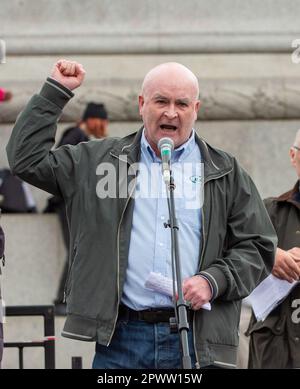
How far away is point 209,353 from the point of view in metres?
6.43

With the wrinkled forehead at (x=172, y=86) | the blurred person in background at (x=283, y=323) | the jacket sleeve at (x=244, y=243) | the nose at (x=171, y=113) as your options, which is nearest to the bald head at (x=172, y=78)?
the wrinkled forehead at (x=172, y=86)

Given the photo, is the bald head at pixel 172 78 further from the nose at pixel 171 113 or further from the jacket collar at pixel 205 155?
the jacket collar at pixel 205 155

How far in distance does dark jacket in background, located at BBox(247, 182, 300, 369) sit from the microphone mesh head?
2.02 meters

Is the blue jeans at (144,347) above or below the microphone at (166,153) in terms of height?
below

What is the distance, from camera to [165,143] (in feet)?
20.6

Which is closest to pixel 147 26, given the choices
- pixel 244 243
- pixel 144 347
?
pixel 244 243

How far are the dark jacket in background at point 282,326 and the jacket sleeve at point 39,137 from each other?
210 centimetres

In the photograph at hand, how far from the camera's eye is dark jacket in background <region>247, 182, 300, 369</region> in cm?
811

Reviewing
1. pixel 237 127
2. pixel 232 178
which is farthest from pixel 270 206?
pixel 237 127

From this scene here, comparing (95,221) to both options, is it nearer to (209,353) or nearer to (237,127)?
(209,353)

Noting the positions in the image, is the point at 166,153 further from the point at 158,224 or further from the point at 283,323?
the point at 283,323

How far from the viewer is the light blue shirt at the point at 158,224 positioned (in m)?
6.46

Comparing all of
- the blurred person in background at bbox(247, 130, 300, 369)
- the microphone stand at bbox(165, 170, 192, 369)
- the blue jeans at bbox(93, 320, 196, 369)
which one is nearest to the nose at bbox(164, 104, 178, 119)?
the microphone stand at bbox(165, 170, 192, 369)
